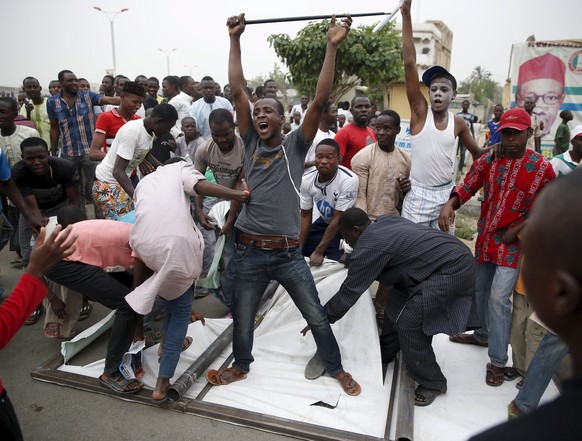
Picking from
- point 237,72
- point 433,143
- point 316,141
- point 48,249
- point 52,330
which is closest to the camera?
point 48,249

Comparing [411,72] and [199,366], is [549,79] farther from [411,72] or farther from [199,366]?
[199,366]

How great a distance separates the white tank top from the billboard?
1024 cm

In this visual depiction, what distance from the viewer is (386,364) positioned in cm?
347

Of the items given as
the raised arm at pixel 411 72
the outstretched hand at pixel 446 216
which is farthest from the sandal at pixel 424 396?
the raised arm at pixel 411 72

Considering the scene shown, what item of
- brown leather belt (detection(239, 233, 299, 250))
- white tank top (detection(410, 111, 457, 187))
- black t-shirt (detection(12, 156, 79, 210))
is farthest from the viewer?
black t-shirt (detection(12, 156, 79, 210))

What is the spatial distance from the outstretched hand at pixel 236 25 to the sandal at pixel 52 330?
9.46 ft

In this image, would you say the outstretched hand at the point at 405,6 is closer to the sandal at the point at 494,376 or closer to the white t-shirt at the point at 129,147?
the white t-shirt at the point at 129,147

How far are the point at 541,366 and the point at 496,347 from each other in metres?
0.50

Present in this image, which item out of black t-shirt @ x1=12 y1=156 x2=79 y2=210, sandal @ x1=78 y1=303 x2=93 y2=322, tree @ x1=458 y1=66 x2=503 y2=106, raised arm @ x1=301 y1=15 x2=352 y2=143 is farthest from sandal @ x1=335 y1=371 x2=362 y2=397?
tree @ x1=458 y1=66 x2=503 y2=106

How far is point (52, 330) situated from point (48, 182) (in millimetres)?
1350

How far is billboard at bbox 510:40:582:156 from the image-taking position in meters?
12.2

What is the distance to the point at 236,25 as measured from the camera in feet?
9.52

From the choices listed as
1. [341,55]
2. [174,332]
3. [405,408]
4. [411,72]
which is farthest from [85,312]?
[341,55]

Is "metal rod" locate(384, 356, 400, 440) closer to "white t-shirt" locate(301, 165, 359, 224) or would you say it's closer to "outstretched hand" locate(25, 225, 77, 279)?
"white t-shirt" locate(301, 165, 359, 224)
